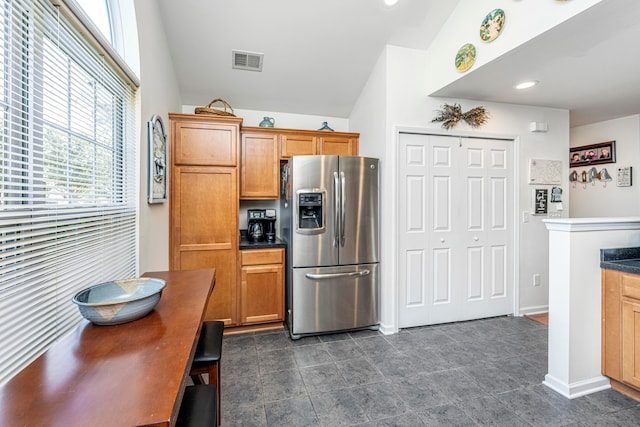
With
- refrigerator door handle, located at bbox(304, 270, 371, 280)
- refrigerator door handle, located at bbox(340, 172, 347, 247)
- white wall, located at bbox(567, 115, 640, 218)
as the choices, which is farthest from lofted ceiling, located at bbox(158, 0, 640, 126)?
refrigerator door handle, located at bbox(304, 270, 371, 280)

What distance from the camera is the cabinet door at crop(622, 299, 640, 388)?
183cm

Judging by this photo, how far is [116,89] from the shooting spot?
1649 millimetres

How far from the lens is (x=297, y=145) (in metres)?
3.37

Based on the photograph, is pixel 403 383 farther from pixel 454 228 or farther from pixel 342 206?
pixel 454 228

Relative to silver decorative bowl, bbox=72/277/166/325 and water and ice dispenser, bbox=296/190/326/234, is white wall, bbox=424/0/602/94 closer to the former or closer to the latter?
water and ice dispenser, bbox=296/190/326/234

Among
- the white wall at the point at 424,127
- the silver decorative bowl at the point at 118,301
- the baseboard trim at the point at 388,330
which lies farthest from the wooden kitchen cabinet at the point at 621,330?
the silver decorative bowl at the point at 118,301

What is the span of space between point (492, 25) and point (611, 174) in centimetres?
307

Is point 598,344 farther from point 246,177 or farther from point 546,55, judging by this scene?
point 246,177

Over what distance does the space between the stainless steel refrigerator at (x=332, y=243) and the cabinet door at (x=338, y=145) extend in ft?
2.28

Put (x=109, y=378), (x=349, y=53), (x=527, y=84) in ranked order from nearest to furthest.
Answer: (x=109, y=378) < (x=527, y=84) < (x=349, y=53)

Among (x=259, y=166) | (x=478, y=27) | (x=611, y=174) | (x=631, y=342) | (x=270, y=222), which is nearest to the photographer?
(x=631, y=342)

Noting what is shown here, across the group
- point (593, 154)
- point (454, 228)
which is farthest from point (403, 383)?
point (593, 154)

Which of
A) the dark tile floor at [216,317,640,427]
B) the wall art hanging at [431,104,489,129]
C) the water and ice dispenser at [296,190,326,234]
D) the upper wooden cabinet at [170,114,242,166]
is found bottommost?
the dark tile floor at [216,317,640,427]

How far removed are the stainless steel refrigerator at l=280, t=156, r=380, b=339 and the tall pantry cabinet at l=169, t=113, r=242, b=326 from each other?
59 centimetres
